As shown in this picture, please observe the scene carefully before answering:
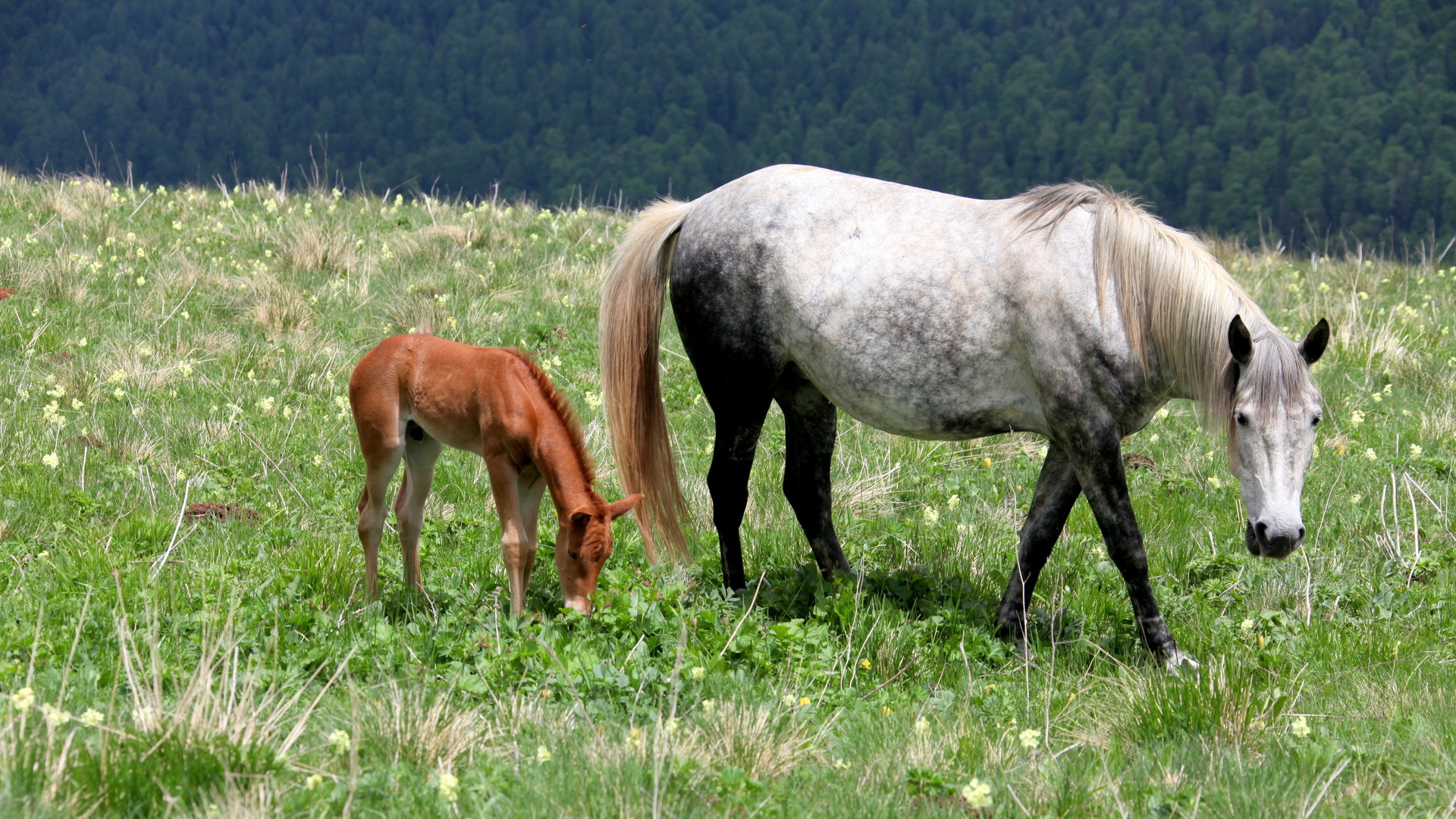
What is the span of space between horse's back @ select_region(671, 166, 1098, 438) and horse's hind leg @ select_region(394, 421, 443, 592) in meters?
1.44

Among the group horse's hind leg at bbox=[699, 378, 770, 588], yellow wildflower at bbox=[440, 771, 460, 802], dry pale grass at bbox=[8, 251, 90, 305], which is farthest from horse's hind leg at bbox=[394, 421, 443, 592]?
dry pale grass at bbox=[8, 251, 90, 305]

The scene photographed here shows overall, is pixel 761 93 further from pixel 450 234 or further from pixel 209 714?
pixel 209 714

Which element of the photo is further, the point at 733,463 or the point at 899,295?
the point at 733,463

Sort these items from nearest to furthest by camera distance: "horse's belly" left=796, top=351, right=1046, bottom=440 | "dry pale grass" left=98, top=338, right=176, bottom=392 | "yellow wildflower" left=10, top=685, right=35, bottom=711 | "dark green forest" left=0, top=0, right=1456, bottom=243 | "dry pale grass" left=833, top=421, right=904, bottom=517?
1. "yellow wildflower" left=10, top=685, right=35, bottom=711
2. "horse's belly" left=796, top=351, right=1046, bottom=440
3. "dry pale grass" left=833, top=421, right=904, bottom=517
4. "dry pale grass" left=98, top=338, right=176, bottom=392
5. "dark green forest" left=0, top=0, right=1456, bottom=243

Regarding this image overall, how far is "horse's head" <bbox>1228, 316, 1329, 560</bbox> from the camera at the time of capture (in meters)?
4.34

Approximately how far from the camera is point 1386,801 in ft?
11.5

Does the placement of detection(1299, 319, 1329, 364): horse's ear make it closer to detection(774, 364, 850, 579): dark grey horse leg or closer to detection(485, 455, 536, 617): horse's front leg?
detection(774, 364, 850, 579): dark grey horse leg

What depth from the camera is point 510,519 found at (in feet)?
15.6

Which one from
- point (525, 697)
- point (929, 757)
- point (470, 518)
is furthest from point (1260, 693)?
point (470, 518)

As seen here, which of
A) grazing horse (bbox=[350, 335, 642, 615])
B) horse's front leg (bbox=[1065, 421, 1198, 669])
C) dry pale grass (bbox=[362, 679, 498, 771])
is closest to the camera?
dry pale grass (bbox=[362, 679, 498, 771])

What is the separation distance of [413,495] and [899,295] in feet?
7.56

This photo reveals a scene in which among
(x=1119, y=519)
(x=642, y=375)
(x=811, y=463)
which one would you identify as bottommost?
(x=1119, y=519)

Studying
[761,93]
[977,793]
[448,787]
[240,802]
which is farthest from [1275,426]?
[761,93]

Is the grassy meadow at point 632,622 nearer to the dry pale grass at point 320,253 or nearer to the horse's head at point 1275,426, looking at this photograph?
the horse's head at point 1275,426
